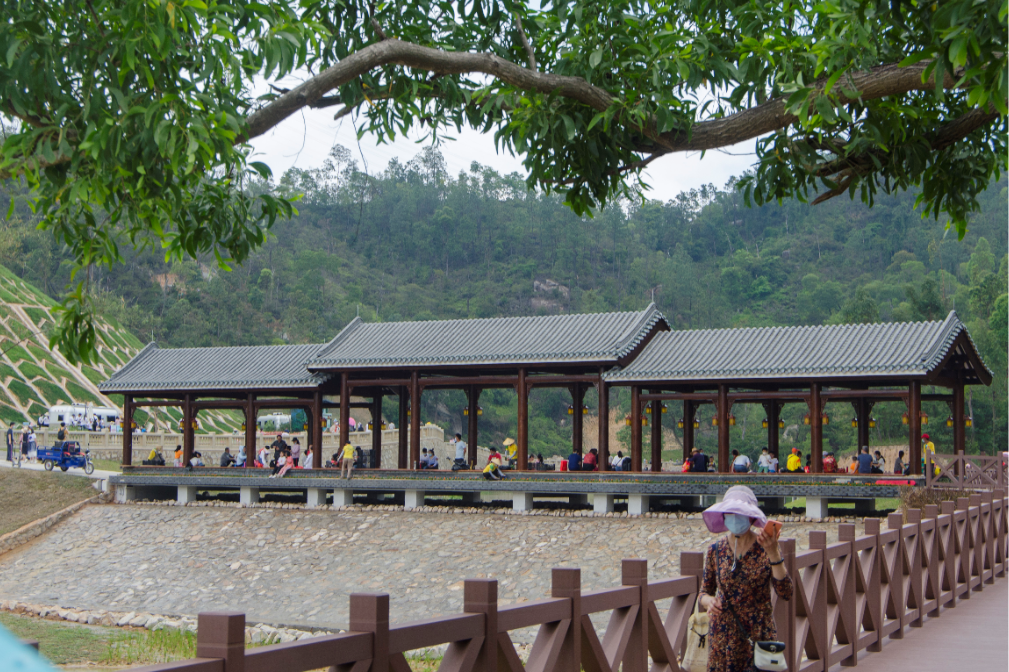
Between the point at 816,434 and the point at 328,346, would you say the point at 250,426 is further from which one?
the point at 816,434

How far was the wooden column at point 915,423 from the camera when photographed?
61.6 feet

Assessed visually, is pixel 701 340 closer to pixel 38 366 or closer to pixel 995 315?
pixel 995 315

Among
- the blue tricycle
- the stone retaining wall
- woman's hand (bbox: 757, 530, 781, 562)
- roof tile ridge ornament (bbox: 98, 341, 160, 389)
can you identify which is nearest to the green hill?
the blue tricycle

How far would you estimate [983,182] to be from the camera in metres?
6.72

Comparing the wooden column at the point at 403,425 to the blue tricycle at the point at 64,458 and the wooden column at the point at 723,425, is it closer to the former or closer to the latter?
the wooden column at the point at 723,425

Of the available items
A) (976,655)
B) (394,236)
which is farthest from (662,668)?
(394,236)

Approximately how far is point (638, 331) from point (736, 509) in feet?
58.8

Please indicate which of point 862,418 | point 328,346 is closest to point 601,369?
point 862,418

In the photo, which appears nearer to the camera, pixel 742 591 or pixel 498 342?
pixel 742 591

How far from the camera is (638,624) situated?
4.65 meters

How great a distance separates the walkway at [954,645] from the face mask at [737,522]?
9.93ft

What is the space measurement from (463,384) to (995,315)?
27.0 metres

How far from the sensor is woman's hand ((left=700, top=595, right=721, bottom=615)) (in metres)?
Result: 4.55

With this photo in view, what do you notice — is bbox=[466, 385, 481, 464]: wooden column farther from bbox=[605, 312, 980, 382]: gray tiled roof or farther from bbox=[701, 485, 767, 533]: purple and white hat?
bbox=[701, 485, 767, 533]: purple and white hat
